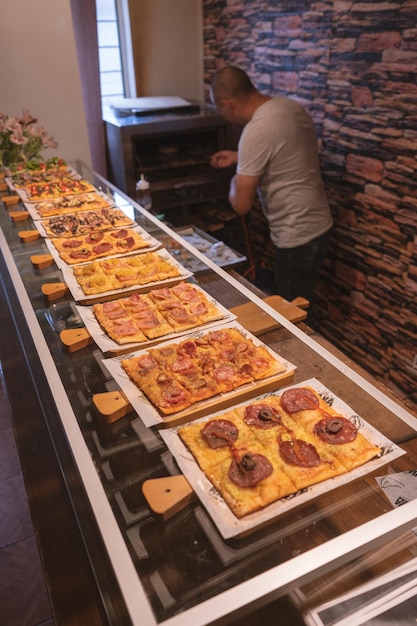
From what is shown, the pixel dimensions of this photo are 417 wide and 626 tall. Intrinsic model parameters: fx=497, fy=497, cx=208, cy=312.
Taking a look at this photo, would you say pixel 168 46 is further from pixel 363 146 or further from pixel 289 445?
pixel 289 445

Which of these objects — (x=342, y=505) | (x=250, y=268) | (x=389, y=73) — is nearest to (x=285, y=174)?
(x=389, y=73)

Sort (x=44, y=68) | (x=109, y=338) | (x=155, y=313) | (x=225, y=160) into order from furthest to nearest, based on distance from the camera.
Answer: (x=44, y=68) → (x=225, y=160) → (x=155, y=313) → (x=109, y=338)

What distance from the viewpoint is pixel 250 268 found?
13.0ft

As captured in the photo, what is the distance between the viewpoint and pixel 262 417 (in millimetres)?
1107

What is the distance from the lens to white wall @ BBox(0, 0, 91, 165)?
309 cm

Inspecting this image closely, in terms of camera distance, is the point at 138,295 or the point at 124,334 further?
the point at 138,295

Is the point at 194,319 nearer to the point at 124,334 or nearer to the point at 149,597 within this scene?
the point at 124,334

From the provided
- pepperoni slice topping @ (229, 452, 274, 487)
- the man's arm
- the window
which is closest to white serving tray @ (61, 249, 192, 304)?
pepperoni slice topping @ (229, 452, 274, 487)

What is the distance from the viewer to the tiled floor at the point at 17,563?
1835 mm

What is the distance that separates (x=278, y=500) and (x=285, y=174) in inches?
83.6

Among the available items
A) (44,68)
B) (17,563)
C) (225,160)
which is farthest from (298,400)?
(44,68)

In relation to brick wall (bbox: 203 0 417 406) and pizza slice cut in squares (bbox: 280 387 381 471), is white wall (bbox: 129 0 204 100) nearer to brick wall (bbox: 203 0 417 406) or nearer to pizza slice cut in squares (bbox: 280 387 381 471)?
brick wall (bbox: 203 0 417 406)

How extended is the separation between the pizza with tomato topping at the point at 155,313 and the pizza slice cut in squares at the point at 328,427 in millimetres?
424

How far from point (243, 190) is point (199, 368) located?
1638 mm
